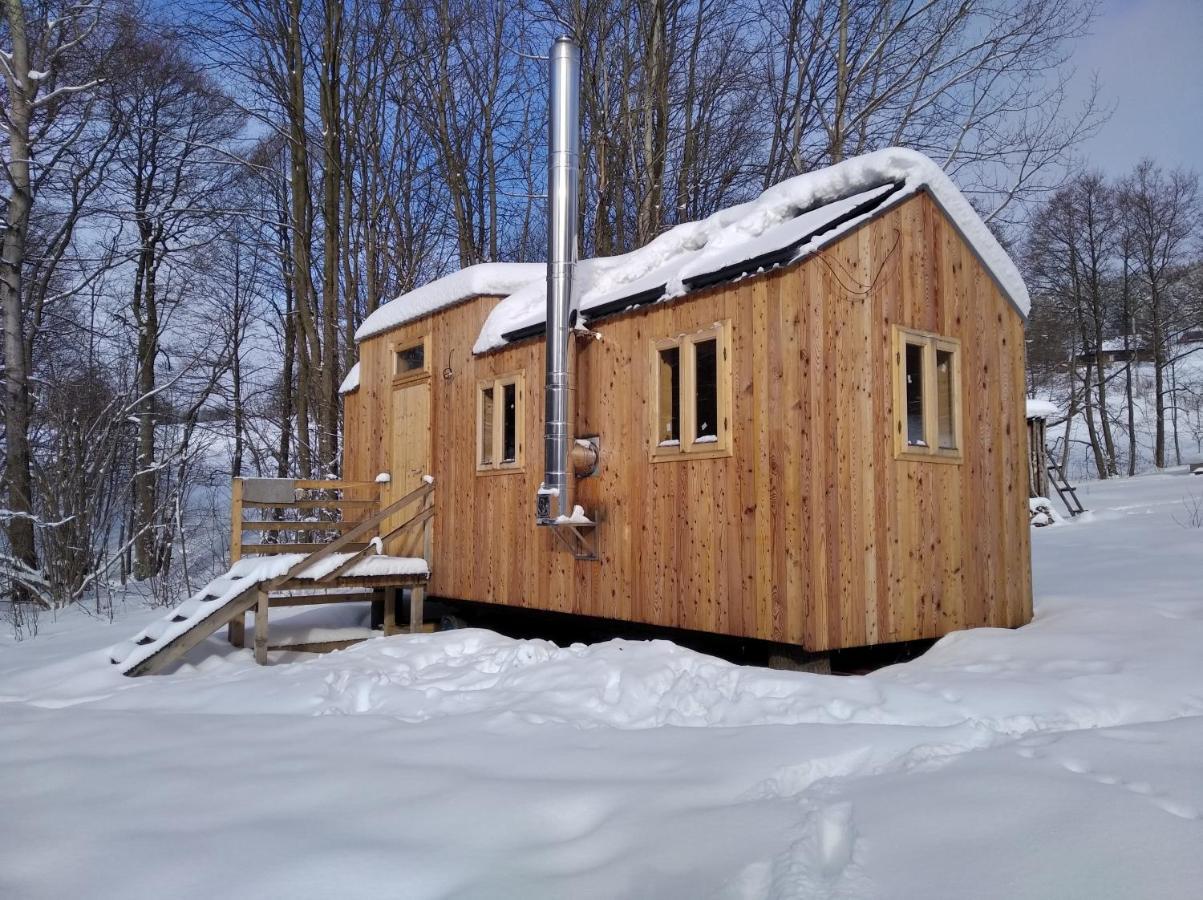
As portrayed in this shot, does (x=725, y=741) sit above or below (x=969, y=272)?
below

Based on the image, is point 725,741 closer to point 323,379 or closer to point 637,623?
point 637,623

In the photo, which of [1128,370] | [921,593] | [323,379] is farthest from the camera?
[1128,370]

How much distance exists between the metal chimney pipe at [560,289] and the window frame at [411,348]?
2562 mm

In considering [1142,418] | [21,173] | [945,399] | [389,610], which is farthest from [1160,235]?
[21,173]

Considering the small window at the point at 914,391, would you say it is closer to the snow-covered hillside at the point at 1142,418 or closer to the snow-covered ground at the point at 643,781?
the snow-covered ground at the point at 643,781

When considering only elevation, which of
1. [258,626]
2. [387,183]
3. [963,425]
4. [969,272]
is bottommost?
[258,626]

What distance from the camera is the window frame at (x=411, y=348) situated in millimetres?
9625

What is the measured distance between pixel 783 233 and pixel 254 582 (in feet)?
18.5

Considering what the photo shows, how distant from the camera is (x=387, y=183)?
60.8ft

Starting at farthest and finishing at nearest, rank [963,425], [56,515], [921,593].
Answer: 1. [56,515]
2. [963,425]
3. [921,593]

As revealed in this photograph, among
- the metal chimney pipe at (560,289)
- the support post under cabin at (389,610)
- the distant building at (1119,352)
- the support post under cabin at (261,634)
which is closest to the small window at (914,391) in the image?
the metal chimney pipe at (560,289)

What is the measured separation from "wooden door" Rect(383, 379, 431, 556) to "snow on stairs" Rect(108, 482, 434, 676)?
0.25 meters

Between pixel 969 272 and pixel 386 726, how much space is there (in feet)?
18.5

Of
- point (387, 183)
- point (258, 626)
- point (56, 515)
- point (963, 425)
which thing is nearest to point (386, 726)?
point (258, 626)
